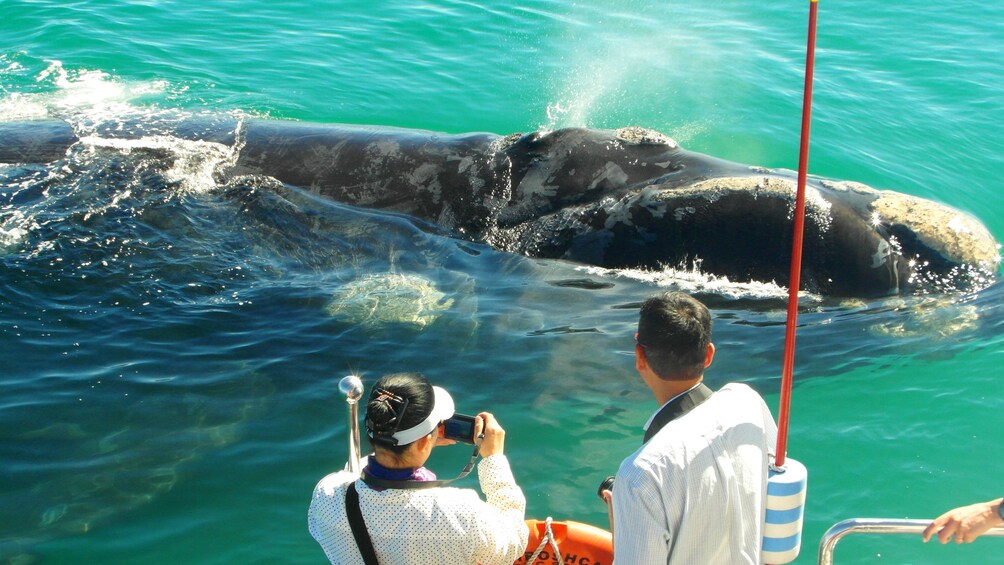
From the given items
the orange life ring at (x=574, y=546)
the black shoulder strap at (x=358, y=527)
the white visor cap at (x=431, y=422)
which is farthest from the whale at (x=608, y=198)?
the black shoulder strap at (x=358, y=527)

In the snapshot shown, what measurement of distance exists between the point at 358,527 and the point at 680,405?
1271 millimetres

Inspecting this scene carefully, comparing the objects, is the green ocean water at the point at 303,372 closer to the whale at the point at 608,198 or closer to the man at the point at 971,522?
the whale at the point at 608,198

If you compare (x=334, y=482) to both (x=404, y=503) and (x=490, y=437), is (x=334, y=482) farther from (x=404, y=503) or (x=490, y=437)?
(x=490, y=437)

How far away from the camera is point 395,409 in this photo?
141 inches

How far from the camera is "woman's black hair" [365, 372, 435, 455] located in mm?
3564

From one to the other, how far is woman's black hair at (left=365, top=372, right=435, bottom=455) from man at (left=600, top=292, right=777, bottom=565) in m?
0.79

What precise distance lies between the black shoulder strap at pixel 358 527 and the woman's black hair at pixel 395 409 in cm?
22

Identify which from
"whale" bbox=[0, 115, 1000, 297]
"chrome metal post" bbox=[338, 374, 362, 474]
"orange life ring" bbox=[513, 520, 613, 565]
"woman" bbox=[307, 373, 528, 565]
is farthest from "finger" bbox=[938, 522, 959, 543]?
"whale" bbox=[0, 115, 1000, 297]

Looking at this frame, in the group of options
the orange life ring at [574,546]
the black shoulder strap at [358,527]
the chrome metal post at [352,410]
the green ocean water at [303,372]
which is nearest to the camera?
the black shoulder strap at [358,527]

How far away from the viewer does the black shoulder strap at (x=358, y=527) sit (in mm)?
3623

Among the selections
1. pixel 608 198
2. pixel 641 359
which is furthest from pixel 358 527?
pixel 608 198

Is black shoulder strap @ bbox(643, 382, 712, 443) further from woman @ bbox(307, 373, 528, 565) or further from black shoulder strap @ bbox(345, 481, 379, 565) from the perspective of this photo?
black shoulder strap @ bbox(345, 481, 379, 565)

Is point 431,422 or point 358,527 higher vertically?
point 431,422

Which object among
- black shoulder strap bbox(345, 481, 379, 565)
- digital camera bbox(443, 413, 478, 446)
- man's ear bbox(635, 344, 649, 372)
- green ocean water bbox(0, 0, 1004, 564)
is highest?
man's ear bbox(635, 344, 649, 372)
